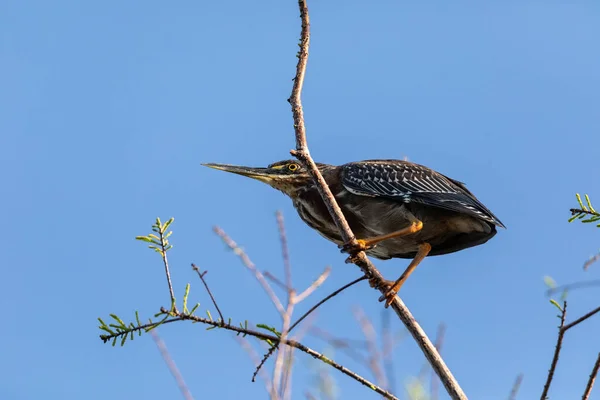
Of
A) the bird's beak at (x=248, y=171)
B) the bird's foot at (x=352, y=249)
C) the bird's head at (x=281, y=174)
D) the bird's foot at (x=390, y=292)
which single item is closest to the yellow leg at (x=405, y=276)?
the bird's foot at (x=390, y=292)

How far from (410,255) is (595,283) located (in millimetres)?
3680

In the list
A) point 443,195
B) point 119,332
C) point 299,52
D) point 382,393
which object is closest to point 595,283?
point 382,393

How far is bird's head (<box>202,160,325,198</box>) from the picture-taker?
754 cm

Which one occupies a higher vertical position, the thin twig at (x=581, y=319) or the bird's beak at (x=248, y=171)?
the bird's beak at (x=248, y=171)

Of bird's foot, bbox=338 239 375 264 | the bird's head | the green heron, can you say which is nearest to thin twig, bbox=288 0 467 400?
bird's foot, bbox=338 239 375 264

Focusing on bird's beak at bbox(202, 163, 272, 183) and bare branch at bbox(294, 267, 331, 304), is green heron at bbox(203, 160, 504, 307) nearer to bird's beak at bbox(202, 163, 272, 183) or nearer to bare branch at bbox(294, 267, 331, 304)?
bird's beak at bbox(202, 163, 272, 183)

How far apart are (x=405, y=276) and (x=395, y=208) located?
1042 millimetres

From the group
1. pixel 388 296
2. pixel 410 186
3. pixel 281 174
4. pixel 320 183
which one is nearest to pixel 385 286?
pixel 388 296

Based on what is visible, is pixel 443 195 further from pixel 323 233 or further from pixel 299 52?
pixel 299 52

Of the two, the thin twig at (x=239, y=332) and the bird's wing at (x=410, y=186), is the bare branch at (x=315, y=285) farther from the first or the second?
the bird's wing at (x=410, y=186)

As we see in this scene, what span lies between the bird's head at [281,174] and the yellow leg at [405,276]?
131cm

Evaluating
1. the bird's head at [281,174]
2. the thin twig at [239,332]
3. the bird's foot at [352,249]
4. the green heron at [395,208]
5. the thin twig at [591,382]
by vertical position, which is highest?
the bird's head at [281,174]

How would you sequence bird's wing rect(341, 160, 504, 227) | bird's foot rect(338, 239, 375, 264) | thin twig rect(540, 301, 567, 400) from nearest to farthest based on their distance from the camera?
thin twig rect(540, 301, 567, 400), bird's foot rect(338, 239, 375, 264), bird's wing rect(341, 160, 504, 227)

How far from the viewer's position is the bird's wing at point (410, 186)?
698 centimetres
